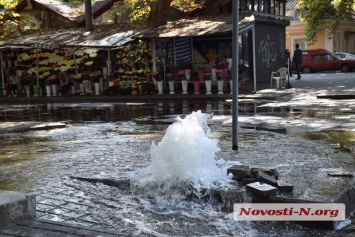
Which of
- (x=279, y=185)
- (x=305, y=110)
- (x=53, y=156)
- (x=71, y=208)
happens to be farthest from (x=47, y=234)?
(x=305, y=110)

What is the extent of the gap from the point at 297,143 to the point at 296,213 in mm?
4168

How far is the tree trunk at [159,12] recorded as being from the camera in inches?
1080

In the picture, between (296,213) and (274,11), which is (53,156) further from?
(274,11)

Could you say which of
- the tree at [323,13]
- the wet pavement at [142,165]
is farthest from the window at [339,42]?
the wet pavement at [142,165]

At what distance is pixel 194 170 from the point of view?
6105 mm

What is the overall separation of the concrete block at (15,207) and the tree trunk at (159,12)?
76.2ft

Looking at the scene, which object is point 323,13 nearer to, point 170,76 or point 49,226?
point 170,76

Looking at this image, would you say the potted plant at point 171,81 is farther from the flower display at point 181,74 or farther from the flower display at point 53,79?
the flower display at point 53,79

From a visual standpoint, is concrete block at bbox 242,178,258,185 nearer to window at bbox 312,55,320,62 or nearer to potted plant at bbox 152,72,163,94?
potted plant at bbox 152,72,163,94

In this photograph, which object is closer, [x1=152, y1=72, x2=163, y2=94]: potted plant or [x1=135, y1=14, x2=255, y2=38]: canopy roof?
[x1=135, y1=14, x2=255, y2=38]: canopy roof

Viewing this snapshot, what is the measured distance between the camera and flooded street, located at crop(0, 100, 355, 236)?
5238mm

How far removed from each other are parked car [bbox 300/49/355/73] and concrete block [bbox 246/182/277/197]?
36299 mm

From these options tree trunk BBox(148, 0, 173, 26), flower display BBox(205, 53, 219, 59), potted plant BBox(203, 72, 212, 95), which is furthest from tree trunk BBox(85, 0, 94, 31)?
potted plant BBox(203, 72, 212, 95)

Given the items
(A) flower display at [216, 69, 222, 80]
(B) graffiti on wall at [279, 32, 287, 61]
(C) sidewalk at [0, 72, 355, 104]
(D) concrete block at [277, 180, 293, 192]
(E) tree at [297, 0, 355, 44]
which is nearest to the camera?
(D) concrete block at [277, 180, 293, 192]
